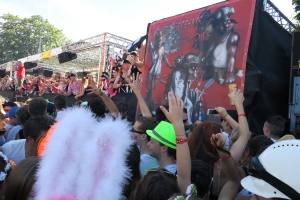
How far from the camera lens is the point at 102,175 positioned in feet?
4.17

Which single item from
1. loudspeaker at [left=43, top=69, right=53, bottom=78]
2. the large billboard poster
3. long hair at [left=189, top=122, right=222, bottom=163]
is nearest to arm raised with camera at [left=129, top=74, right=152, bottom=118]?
long hair at [left=189, top=122, right=222, bottom=163]

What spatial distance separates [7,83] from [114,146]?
18411mm

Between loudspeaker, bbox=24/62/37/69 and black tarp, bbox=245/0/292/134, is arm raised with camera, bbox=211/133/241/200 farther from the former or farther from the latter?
loudspeaker, bbox=24/62/37/69

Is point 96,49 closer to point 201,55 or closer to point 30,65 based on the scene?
point 30,65

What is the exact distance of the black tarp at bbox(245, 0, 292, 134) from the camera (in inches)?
219

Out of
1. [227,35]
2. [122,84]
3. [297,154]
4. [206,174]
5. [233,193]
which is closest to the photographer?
[297,154]

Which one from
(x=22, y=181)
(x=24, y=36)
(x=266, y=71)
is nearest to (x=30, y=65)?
(x=266, y=71)

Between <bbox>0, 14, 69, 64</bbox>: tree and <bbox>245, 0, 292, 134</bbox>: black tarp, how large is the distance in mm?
51719

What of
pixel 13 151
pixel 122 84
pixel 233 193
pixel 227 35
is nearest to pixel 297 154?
pixel 233 193

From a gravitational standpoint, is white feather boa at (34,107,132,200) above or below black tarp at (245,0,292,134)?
below

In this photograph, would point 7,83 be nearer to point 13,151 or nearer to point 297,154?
point 13,151

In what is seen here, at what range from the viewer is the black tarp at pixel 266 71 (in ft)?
18.2

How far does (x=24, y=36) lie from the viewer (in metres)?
60.2

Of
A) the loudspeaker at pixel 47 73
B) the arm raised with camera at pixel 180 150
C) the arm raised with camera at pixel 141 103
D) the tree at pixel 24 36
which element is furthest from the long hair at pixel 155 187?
the tree at pixel 24 36
